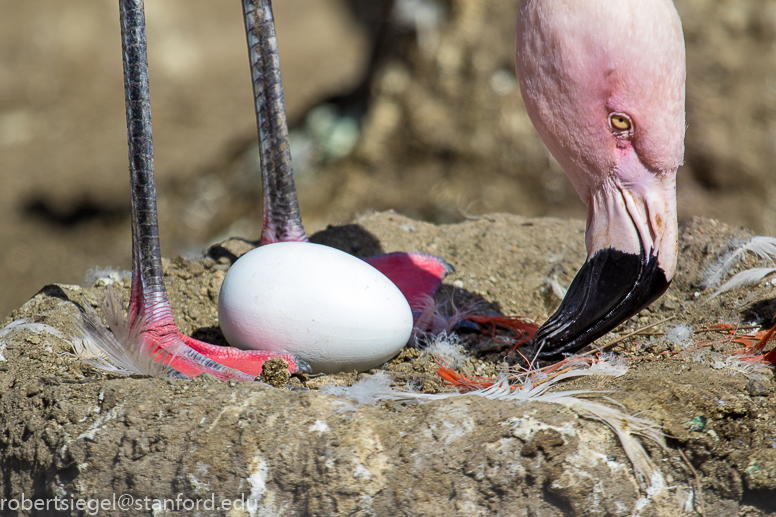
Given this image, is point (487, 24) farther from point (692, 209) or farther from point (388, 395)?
point (388, 395)

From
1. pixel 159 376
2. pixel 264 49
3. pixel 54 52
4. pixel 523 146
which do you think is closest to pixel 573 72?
pixel 264 49

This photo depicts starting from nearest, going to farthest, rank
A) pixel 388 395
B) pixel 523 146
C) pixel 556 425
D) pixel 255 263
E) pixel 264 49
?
pixel 556 425 → pixel 388 395 → pixel 255 263 → pixel 264 49 → pixel 523 146

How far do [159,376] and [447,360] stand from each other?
694mm

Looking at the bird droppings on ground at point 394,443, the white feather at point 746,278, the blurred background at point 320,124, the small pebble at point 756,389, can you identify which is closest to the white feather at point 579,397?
the bird droppings on ground at point 394,443

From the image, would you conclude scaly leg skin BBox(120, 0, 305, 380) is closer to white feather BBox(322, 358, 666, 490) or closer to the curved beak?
white feather BBox(322, 358, 666, 490)

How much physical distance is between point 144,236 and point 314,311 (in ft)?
1.55

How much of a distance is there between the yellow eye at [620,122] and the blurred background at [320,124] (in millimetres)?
2010

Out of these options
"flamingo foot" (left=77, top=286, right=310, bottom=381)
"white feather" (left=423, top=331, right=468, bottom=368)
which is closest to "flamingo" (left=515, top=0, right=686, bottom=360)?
"white feather" (left=423, top=331, right=468, bottom=368)

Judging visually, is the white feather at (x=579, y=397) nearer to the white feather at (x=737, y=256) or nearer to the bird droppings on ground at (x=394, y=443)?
the bird droppings on ground at (x=394, y=443)

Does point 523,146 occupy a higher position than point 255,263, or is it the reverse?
point 523,146

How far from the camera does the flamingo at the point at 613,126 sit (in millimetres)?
1421

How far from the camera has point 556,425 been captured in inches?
46.2

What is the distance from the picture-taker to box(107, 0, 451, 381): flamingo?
61.8 inches

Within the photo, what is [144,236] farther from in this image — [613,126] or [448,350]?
[613,126]
